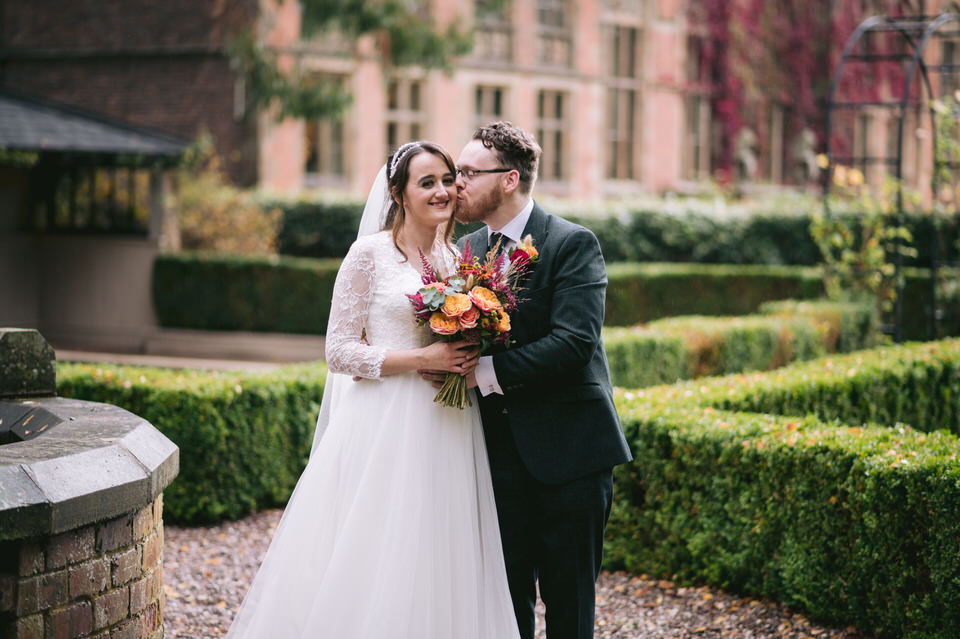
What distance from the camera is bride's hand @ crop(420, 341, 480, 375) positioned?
11.5 ft

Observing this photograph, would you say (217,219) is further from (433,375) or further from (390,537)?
(390,537)

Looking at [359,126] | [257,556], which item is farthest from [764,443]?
[359,126]

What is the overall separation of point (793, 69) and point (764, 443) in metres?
22.2

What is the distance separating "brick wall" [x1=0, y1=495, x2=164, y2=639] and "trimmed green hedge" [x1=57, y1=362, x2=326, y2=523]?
2.55 meters

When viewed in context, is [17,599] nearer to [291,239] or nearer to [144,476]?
[144,476]

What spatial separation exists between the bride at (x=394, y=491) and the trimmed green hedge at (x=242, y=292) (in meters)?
11.0

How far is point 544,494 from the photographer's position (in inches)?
143

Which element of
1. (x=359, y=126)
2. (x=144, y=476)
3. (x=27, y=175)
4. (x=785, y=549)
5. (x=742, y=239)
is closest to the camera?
(x=144, y=476)

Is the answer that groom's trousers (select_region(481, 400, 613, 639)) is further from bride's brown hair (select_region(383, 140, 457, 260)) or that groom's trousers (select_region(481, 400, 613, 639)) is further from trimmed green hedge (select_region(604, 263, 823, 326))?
trimmed green hedge (select_region(604, 263, 823, 326))

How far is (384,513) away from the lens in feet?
11.8

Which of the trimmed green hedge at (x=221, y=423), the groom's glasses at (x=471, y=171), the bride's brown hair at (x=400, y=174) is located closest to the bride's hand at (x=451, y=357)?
the bride's brown hair at (x=400, y=174)

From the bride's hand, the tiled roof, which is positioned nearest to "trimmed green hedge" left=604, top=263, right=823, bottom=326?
the tiled roof

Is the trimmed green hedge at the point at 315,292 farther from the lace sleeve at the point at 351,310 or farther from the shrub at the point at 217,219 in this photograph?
the lace sleeve at the point at 351,310

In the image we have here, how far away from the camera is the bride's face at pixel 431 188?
3639 mm
